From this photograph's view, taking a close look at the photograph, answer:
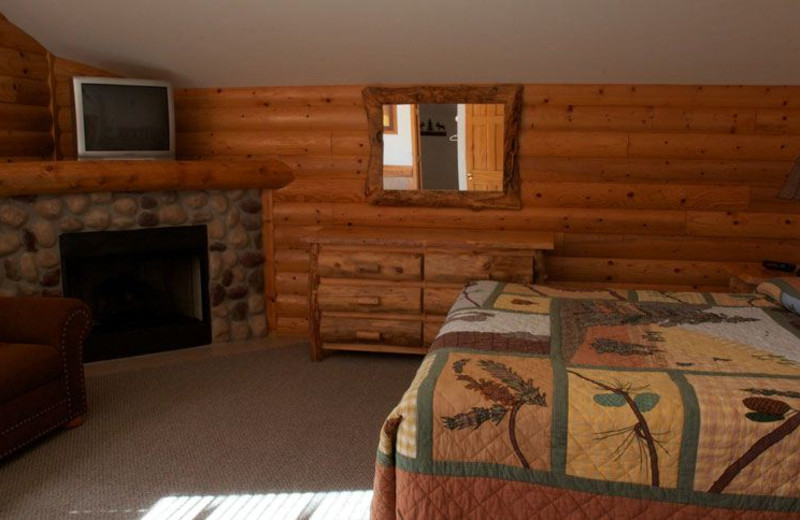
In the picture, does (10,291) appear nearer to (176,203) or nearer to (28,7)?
(176,203)

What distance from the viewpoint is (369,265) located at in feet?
13.8

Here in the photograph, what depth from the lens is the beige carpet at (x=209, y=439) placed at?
9.00 feet

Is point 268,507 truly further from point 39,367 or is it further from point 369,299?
point 369,299

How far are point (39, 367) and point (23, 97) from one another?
2091 millimetres

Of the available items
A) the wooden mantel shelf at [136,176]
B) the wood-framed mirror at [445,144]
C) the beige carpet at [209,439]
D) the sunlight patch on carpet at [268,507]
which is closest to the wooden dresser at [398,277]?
the beige carpet at [209,439]

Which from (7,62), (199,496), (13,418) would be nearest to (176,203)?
(7,62)

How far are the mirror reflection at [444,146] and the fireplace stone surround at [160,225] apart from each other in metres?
1.04

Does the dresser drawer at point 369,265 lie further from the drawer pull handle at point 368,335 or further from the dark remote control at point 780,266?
the dark remote control at point 780,266

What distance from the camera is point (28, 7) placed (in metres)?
4.06

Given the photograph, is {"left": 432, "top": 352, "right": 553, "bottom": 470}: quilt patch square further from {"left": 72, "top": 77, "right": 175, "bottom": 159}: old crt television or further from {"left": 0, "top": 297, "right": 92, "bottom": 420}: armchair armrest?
{"left": 72, "top": 77, "right": 175, "bottom": 159}: old crt television

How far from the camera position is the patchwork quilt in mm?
1794

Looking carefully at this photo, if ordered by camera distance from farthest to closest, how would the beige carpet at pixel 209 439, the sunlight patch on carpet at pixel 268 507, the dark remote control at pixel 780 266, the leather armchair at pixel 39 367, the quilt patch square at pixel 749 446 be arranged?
the dark remote control at pixel 780 266 < the leather armchair at pixel 39 367 < the beige carpet at pixel 209 439 < the sunlight patch on carpet at pixel 268 507 < the quilt patch square at pixel 749 446

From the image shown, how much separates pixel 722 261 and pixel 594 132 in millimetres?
1117

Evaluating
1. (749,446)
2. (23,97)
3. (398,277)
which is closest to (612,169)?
(398,277)
